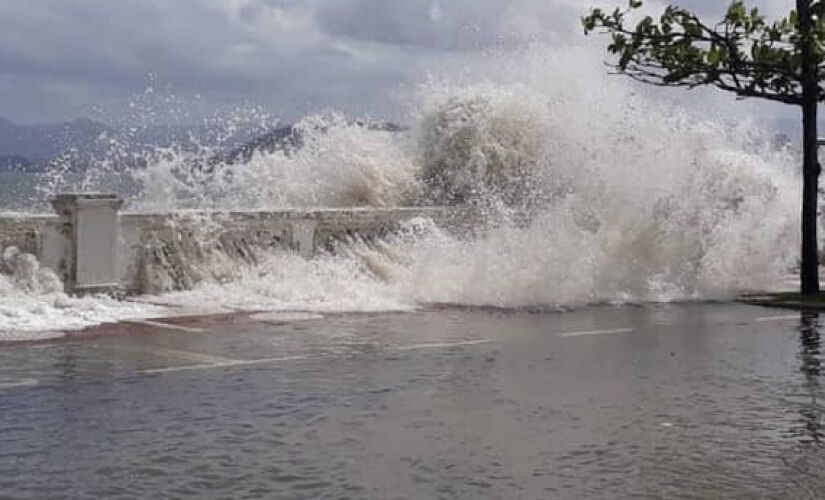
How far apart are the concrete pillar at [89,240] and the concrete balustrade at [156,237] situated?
1cm

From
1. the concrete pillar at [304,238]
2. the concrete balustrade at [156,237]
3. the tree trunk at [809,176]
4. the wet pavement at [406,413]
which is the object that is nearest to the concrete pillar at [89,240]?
the concrete balustrade at [156,237]

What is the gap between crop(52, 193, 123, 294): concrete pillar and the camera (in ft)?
43.1

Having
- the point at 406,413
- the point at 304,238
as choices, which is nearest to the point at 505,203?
the point at 304,238

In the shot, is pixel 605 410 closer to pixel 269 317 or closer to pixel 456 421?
pixel 456 421

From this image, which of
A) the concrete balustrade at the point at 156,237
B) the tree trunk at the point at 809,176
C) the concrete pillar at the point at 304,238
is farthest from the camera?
the tree trunk at the point at 809,176

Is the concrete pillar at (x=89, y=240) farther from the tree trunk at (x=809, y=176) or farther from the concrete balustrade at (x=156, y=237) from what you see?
the tree trunk at (x=809, y=176)

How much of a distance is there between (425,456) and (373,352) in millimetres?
3916

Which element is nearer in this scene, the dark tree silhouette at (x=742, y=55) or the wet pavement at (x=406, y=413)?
the wet pavement at (x=406, y=413)

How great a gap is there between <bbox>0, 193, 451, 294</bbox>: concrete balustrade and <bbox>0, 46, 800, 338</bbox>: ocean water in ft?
0.87

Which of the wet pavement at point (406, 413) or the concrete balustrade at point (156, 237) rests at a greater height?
the concrete balustrade at point (156, 237)

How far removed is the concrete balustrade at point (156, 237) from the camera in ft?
42.9

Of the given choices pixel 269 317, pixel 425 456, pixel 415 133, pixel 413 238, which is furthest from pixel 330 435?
pixel 415 133

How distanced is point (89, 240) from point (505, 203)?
7.21 m

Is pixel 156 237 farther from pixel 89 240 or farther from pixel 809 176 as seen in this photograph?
pixel 809 176
